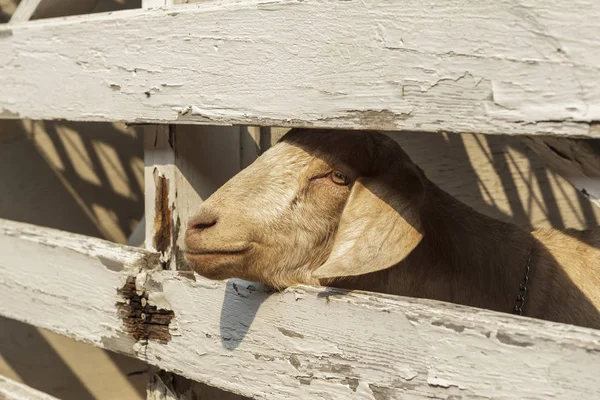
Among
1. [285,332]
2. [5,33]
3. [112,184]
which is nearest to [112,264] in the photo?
[285,332]

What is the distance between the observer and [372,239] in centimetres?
218

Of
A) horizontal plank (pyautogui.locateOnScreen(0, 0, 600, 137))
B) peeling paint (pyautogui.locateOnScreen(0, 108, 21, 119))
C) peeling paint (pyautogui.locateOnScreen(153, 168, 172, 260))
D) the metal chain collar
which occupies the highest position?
horizontal plank (pyautogui.locateOnScreen(0, 0, 600, 137))

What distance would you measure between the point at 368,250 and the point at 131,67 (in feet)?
3.42

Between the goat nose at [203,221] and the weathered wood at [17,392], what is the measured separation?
1.38 m

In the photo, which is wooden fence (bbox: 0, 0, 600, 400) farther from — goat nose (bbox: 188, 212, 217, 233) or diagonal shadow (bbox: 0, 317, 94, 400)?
diagonal shadow (bbox: 0, 317, 94, 400)

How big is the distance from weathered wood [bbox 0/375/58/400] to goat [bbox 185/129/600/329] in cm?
126

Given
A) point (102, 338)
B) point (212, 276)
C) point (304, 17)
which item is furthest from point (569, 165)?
point (102, 338)

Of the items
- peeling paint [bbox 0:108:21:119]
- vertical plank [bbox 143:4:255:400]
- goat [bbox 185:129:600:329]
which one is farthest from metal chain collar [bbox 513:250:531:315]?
peeling paint [bbox 0:108:21:119]

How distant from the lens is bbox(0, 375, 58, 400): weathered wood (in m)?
3.19

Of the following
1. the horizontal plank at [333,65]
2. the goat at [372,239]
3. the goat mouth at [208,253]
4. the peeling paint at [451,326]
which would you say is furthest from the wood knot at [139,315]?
the peeling paint at [451,326]

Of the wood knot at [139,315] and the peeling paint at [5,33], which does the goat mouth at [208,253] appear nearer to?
the wood knot at [139,315]

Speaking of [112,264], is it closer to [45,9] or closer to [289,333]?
[289,333]

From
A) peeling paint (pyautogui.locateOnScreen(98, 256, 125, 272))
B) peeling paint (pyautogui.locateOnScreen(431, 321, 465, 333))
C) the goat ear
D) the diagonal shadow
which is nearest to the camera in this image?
peeling paint (pyautogui.locateOnScreen(431, 321, 465, 333))

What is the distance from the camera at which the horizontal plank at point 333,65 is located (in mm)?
1600
